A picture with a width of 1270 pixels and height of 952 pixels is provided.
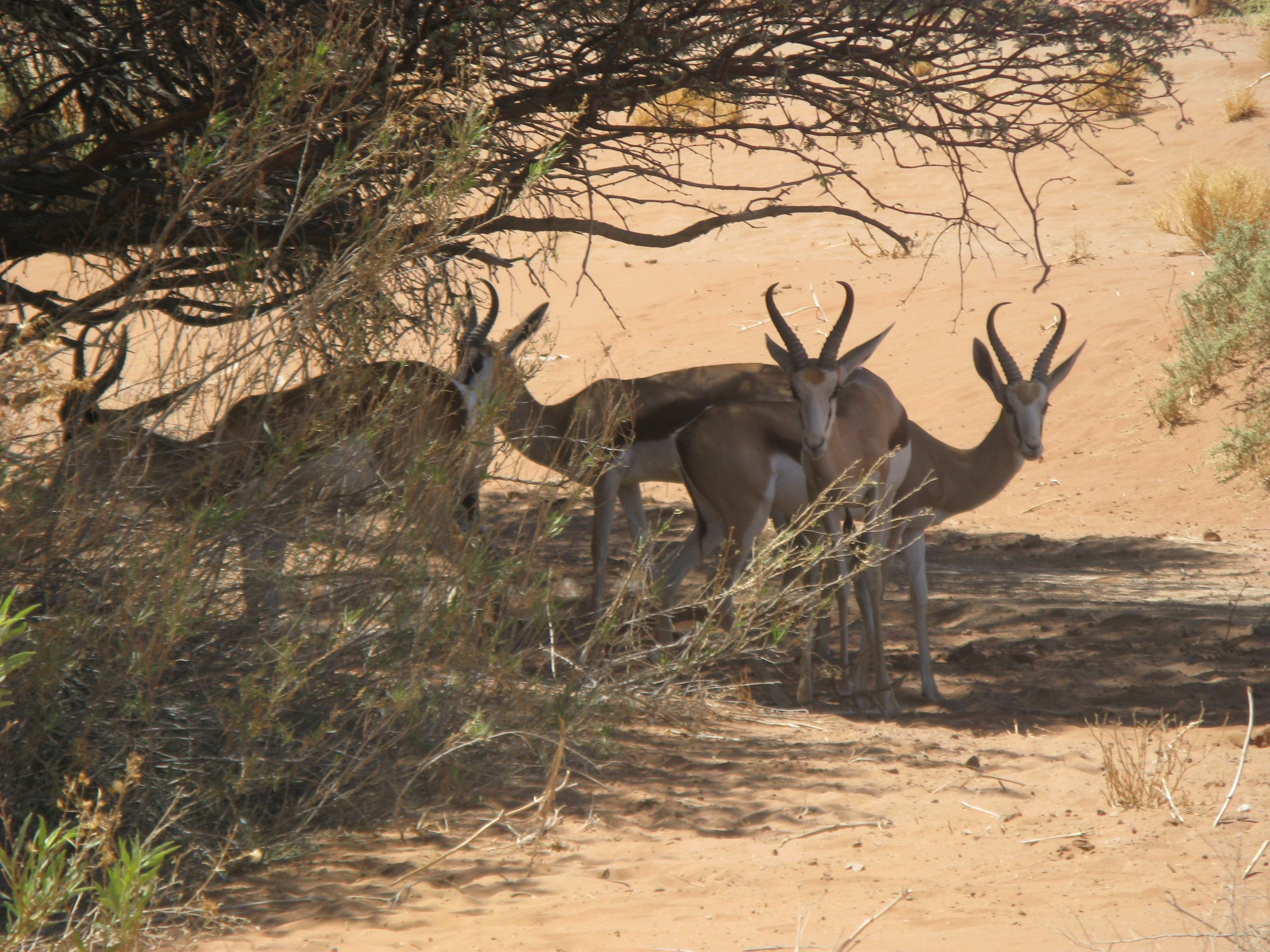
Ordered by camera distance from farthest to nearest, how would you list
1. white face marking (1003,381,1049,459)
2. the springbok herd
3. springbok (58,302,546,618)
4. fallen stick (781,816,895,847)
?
white face marking (1003,381,1049,459) < fallen stick (781,816,895,847) < the springbok herd < springbok (58,302,546,618)

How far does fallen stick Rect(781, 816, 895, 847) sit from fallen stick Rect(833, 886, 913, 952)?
59 centimetres

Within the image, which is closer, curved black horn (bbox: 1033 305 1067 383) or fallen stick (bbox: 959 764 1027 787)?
fallen stick (bbox: 959 764 1027 787)

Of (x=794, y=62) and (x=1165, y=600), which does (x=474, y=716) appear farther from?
(x=1165, y=600)

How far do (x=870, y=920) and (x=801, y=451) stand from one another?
4327 mm

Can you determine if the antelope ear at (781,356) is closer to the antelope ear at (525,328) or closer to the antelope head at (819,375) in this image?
the antelope head at (819,375)

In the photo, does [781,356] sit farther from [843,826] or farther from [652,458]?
[843,826]

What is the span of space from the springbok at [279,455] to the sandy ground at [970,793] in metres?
0.76

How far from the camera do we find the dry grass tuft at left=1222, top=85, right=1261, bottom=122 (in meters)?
24.8

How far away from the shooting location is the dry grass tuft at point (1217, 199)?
18266 millimetres

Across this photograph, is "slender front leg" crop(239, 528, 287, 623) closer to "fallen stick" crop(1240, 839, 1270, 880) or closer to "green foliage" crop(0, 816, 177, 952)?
"green foliage" crop(0, 816, 177, 952)

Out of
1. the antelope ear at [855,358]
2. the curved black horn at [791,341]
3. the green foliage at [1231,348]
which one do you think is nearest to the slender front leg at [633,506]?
the curved black horn at [791,341]

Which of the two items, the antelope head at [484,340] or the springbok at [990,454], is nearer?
the antelope head at [484,340]

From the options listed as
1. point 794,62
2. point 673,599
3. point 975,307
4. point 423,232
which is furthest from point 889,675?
point 975,307

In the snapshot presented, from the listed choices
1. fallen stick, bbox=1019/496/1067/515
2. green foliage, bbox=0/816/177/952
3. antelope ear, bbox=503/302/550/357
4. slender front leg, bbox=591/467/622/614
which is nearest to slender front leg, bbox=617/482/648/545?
slender front leg, bbox=591/467/622/614
